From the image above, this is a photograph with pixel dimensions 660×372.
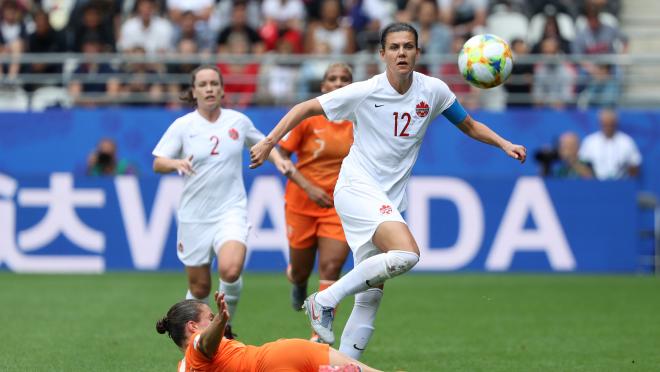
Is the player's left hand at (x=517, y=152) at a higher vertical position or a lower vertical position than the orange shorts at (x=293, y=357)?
higher

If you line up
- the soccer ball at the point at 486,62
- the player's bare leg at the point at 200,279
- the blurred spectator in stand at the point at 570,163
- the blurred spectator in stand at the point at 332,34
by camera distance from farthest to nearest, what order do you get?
1. the blurred spectator in stand at the point at 332,34
2. the blurred spectator in stand at the point at 570,163
3. the player's bare leg at the point at 200,279
4. the soccer ball at the point at 486,62

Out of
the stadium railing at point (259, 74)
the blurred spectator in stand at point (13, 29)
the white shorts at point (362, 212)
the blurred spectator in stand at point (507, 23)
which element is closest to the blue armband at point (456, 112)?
the white shorts at point (362, 212)

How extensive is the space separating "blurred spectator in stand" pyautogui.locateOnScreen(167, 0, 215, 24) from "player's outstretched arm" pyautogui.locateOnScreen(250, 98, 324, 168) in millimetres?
12517

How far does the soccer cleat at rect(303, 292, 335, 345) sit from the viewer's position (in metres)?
8.14

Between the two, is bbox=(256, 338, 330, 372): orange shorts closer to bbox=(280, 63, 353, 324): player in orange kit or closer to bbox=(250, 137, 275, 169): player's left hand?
bbox=(250, 137, 275, 169): player's left hand

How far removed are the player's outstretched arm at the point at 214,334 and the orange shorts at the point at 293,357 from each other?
32 centimetres

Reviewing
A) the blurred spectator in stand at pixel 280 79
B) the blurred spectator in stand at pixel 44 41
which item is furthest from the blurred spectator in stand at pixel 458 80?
the blurred spectator in stand at pixel 44 41

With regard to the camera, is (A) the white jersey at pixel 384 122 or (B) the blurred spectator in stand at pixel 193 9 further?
(B) the blurred spectator in stand at pixel 193 9

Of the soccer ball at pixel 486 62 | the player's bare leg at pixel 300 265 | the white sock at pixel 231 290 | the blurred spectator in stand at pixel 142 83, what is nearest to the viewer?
the soccer ball at pixel 486 62

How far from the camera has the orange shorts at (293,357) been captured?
7.29m

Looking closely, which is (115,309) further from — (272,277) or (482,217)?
(482,217)

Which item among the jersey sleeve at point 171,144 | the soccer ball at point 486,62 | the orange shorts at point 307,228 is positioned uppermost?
the soccer ball at point 486,62

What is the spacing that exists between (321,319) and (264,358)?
95 centimetres

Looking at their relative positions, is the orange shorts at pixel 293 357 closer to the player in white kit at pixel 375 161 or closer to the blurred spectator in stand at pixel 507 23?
the player in white kit at pixel 375 161
